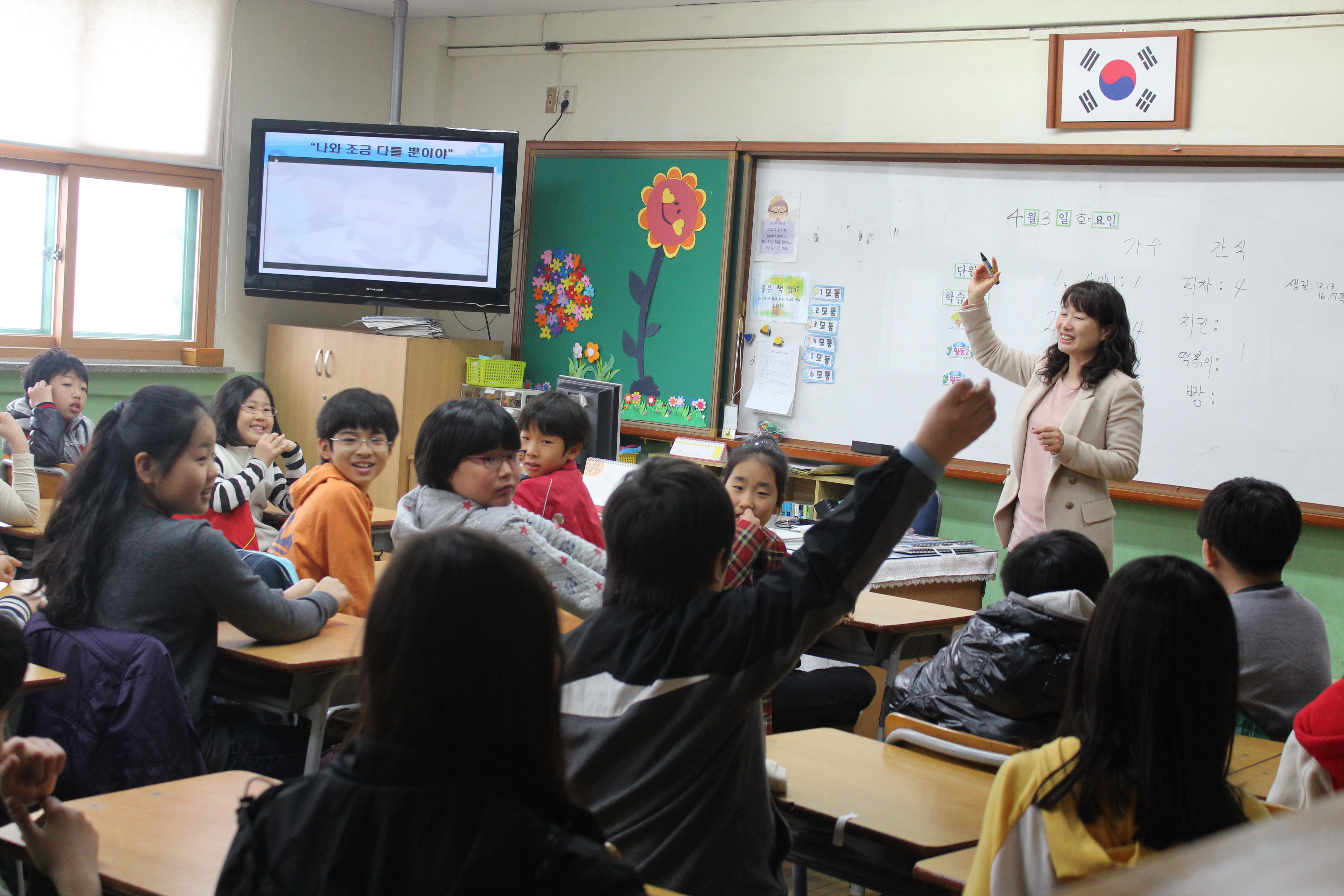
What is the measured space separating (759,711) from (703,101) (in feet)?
14.2

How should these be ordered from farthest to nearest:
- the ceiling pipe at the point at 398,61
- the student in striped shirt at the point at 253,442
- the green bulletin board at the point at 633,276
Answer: the ceiling pipe at the point at 398,61 < the green bulletin board at the point at 633,276 < the student in striped shirt at the point at 253,442

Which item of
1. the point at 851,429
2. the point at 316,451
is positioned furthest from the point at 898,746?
the point at 316,451

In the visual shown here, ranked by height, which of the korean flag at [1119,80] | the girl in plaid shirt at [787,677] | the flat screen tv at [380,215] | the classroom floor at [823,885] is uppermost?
the korean flag at [1119,80]

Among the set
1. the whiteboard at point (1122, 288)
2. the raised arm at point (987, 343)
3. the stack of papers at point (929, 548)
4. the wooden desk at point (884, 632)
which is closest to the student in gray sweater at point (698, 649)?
the wooden desk at point (884, 632)

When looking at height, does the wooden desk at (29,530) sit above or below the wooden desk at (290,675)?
above

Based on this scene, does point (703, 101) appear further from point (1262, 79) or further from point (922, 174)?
point (1262, 79)

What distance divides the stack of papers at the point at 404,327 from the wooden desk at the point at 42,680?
12.7ft

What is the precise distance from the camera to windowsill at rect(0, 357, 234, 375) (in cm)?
491

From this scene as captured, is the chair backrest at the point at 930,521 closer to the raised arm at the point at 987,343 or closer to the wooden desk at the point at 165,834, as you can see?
the raised arm at the point at 987,343

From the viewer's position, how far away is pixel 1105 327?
3.41 m

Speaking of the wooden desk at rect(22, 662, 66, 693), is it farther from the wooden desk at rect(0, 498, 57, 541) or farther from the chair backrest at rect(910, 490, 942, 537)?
the chair backrest at rect(910, 490, 942, 537)

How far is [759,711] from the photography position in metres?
1.55

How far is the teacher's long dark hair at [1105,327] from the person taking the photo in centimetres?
339

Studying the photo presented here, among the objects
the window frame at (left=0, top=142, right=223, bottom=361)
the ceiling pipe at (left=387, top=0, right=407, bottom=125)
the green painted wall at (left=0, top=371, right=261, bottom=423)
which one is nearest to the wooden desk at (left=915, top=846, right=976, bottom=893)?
the green painted wall at (left=0, top=371, right=261, bottom=423)
